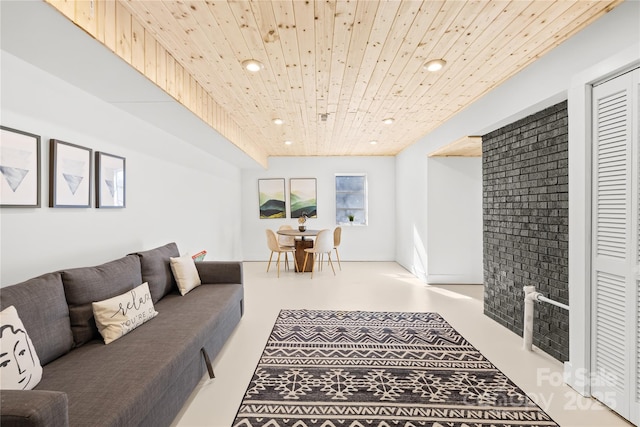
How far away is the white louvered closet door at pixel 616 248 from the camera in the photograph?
180 cm

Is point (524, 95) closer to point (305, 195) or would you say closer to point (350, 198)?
point (350, 198)

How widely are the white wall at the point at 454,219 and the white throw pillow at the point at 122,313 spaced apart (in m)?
4.20

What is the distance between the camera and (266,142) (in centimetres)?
584

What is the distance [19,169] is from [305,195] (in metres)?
5.68

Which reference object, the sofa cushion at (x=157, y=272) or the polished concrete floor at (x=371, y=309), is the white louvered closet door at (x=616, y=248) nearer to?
the polished concrete floor at (x=371, y=309)

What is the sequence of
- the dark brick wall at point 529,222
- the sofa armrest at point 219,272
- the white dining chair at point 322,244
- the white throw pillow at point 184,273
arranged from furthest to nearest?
1. the white dining chair at point 322,244
2. the sofa armrest at point 219,272
3. the white throw pillow at point 184,273
4. the dark brick wall at point 529,222

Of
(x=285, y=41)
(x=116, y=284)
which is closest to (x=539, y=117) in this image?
(x=285, y=41)

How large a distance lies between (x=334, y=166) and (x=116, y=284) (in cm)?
569

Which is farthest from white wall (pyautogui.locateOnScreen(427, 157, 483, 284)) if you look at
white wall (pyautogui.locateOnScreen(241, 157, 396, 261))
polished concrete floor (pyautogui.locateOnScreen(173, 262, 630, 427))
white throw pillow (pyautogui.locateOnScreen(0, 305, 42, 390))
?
white throw pillow (pyautogui.locateOnScreen(0, 305, 42, 390))

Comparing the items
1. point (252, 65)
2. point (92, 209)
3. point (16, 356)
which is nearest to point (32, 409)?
point (16, 356)

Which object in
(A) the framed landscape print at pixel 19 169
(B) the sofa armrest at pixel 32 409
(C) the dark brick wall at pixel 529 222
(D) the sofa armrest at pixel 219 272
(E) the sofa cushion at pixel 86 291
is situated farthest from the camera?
(D) the sofa armrest at pixel 219 272

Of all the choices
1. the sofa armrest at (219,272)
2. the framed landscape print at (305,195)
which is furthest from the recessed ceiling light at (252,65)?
the framed landscape print at (305,195)

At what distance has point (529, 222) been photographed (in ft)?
9.61

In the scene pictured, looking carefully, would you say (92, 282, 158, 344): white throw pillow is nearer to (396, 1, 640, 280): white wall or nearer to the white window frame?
(396, 1, 640, 280): white wall
